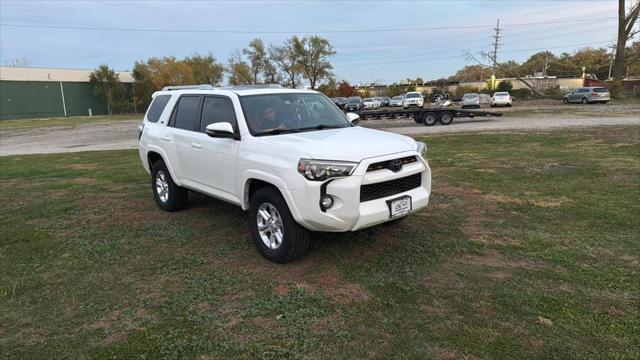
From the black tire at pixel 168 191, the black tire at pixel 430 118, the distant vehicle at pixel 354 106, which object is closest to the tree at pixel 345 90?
the distant vehicle at pixel 354 106

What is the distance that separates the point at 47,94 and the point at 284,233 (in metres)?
72.6

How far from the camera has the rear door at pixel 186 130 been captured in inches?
228

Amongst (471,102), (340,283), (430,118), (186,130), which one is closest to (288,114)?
(186,130)

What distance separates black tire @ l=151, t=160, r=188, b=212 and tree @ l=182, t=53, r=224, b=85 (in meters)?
69.8

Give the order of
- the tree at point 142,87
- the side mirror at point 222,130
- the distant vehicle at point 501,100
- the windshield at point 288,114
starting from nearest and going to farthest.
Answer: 1. the side mirror at point 222,130
2. the windshield at point 288,114
3. the distant vehicle at point 501,100
4. the tree at point 142,87

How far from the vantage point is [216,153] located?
17.2 feet

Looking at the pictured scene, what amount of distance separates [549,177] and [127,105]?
67959 millimetres

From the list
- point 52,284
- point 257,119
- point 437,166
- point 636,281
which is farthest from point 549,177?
point 52,284

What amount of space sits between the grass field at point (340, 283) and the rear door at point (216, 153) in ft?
2.22

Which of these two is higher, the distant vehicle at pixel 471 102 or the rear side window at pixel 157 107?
the rear side window at pixel 157 107

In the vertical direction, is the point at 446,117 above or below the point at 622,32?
below

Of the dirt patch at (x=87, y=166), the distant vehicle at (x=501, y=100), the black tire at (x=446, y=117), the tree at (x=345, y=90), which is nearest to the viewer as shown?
the dirt patch at (x=87, y=166)

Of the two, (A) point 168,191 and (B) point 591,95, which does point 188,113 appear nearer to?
(A) point 168,191

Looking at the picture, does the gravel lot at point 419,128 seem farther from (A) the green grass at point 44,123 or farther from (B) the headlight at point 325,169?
(B) the headlight at point 325,169
